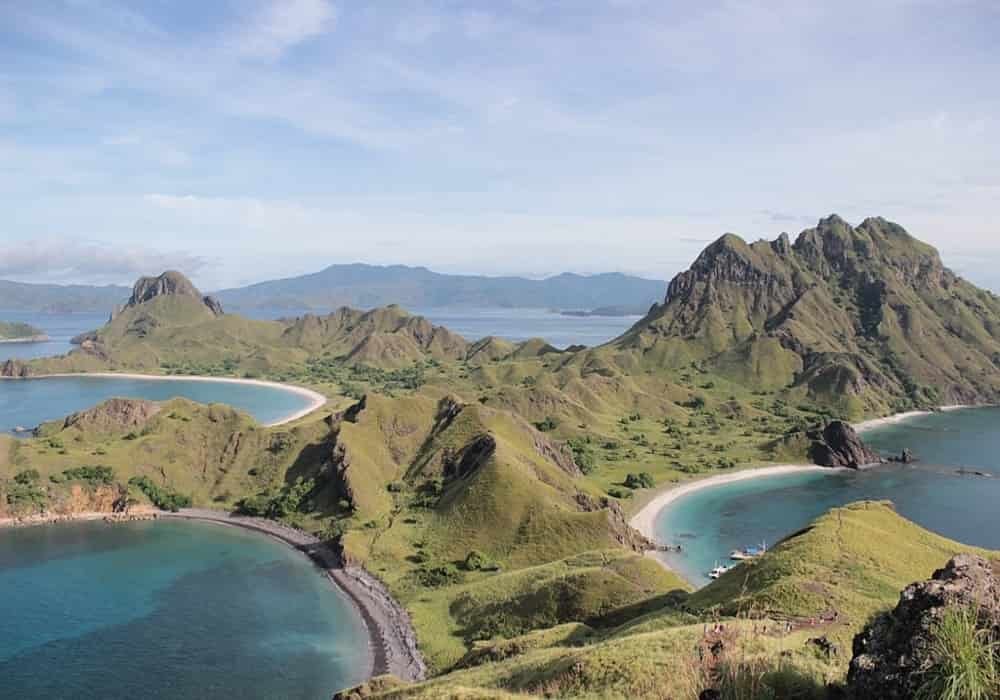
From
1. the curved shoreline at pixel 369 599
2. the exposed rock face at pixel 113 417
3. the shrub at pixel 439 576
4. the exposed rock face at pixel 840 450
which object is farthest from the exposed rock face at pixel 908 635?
the exposed rock face at pixel 840 450

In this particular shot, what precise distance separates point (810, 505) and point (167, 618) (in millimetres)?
129678

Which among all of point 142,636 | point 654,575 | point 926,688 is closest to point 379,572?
point 142,636

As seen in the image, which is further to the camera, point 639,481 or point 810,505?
point 639,481

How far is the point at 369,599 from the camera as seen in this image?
325ft

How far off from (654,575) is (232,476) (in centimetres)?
9736

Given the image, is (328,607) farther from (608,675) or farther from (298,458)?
(608,675)

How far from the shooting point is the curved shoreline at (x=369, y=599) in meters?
81.6

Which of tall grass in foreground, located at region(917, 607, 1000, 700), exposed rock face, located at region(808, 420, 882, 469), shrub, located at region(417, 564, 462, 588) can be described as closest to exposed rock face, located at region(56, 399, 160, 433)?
shrub, located at region(417, 564, 462, 588)

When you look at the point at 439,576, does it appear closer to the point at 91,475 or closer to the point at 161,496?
the point at 161,496

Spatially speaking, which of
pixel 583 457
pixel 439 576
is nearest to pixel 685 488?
pixel 583 457

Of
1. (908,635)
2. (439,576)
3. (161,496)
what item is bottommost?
(439,576)

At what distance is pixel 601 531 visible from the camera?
365ft

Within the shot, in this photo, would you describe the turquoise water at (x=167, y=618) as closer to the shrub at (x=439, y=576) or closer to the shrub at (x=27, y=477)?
the shrub at (x=27, y=477)

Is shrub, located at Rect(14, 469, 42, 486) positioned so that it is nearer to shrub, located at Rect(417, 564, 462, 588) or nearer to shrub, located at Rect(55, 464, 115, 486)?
shrub, located at Rect(55, 464, 115, 486)
